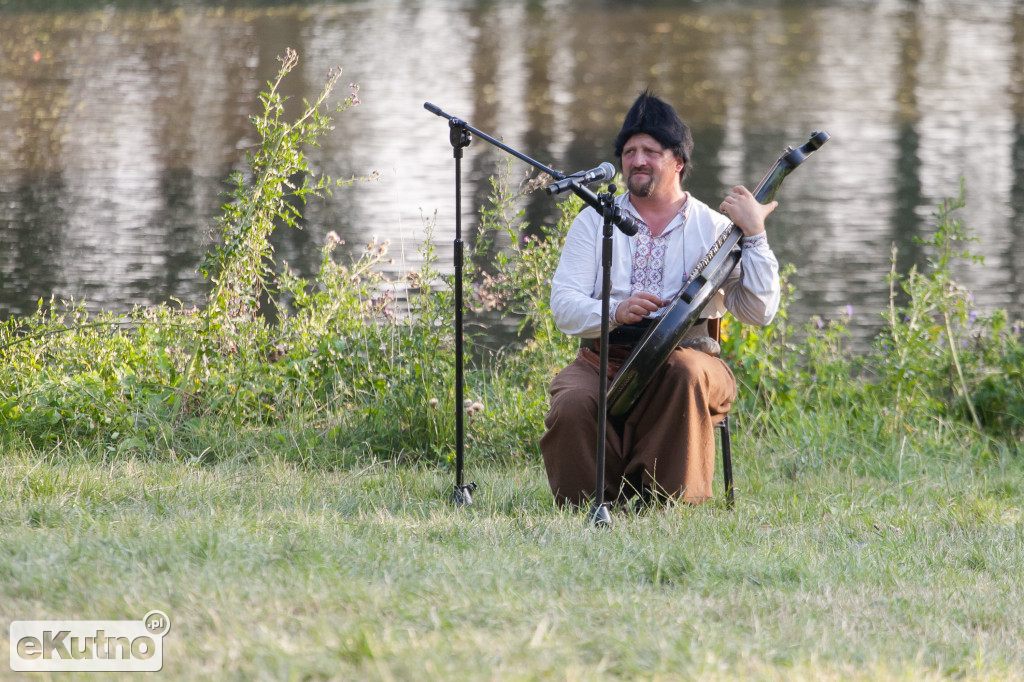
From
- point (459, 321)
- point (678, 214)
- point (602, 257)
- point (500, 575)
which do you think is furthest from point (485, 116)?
point (500, 575)

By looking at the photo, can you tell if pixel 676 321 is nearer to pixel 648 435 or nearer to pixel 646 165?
pixel 648 435

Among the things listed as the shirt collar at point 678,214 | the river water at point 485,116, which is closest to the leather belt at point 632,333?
the shirt collar at point 678,214

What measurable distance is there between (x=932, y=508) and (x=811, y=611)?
1.37 meters

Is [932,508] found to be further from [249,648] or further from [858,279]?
[858,279]

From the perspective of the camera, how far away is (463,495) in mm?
3770

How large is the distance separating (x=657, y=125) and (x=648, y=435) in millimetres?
1015

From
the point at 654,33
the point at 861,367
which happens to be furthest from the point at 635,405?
the point at 654,33

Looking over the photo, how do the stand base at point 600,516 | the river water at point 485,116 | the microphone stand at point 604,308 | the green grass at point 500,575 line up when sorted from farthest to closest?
the river water at point 485,116, the stand base at point 600,516, the microphone stand at point 604,308, the green grass at point 500,575

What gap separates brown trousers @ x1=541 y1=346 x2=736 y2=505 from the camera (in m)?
3.62

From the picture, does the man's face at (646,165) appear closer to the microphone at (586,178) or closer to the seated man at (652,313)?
the seated man at (652,313)

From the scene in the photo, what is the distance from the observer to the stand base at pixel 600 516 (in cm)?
339

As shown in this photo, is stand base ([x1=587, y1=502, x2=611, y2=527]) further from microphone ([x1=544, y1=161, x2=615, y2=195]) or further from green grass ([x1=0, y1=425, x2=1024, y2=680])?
microphone ([x1=544, y1=161, x2=615, y2=195])

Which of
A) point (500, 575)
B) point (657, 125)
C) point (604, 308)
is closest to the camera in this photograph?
point (500, 575)

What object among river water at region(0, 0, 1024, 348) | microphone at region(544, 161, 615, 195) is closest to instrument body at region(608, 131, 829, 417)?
microphone at region(544, 161, 615, 195)
